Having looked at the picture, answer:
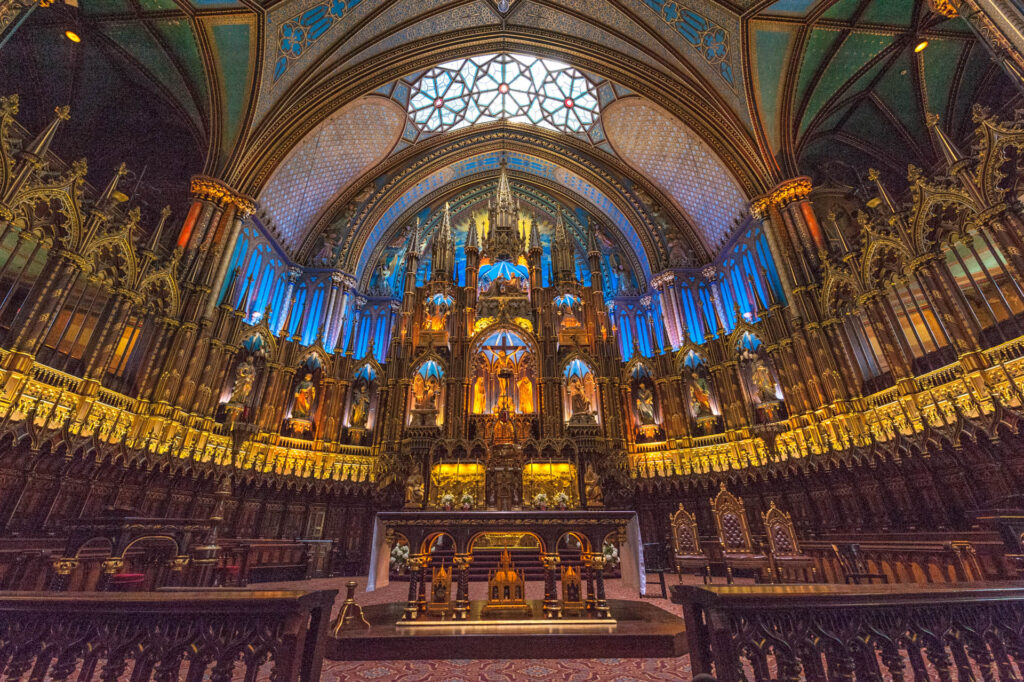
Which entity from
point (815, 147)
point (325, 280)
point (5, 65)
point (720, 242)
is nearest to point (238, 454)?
point (325, 280)

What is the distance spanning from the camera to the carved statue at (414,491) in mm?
14383

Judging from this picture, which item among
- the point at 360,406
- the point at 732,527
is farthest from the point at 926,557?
the point at 360,406

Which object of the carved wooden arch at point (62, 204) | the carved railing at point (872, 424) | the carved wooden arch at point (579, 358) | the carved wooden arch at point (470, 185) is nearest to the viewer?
the carved railing at point (872, 424)

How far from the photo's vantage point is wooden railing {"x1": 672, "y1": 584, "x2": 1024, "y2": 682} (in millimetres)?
2695

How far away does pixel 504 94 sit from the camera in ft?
74.4

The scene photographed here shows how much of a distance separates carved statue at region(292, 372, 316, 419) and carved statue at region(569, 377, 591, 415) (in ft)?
34.4

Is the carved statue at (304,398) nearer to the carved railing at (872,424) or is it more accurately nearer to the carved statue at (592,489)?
the carved statue at (592,489)

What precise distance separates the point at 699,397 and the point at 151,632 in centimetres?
1669

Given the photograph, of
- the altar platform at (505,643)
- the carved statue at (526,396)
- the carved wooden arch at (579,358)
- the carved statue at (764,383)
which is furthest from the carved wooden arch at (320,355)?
the carved statue at (764,383)

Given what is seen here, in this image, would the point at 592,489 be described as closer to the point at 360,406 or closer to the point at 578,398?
the point at 578,398

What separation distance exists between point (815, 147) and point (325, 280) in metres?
22.3

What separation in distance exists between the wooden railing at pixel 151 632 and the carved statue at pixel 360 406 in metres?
14.8

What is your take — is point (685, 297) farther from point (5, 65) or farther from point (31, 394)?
point (5, 65)

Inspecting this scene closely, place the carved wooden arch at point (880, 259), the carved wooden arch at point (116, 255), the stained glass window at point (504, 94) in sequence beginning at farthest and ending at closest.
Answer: the stained glass window at point (504, 94) < the carved wooden arch at point (880, 259) < the carved wooden arch at point (116, 255)
